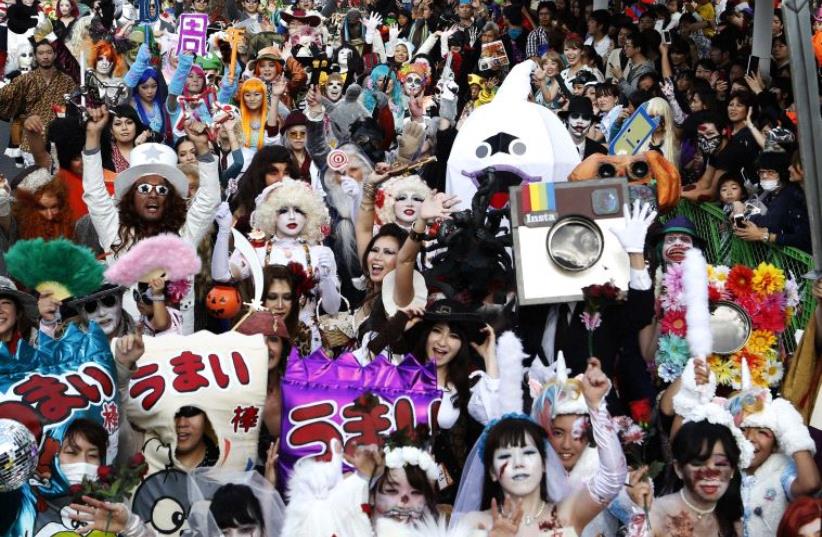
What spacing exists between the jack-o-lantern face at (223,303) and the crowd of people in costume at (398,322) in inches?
0.6

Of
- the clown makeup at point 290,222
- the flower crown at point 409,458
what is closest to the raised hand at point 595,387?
the flower crown at point 409,458

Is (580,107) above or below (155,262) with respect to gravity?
above

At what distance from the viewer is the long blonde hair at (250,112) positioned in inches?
451

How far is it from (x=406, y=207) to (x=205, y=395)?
Result: 112 inches

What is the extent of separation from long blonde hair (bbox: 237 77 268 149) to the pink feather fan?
391cm

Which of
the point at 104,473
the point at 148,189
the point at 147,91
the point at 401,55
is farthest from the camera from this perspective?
the point at 401,55

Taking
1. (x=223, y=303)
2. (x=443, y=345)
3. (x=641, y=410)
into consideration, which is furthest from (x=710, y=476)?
(x=223, y=303)

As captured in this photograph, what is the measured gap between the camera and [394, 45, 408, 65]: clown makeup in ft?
52.2

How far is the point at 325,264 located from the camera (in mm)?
8898

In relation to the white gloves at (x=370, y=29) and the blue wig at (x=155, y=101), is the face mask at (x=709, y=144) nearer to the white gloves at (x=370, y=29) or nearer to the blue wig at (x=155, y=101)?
the blue wig at (x=155, y=101)

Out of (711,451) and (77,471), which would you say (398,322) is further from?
(77,471)

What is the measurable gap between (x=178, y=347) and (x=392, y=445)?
3.84 feet

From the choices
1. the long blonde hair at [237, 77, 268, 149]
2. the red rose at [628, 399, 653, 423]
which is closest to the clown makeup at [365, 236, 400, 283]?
the red rose at [628, 399, 653, 423]

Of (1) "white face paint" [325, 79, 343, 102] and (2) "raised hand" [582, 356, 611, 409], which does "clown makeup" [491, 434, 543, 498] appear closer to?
(2) "raised hand" [582, 356, 611, 409]
